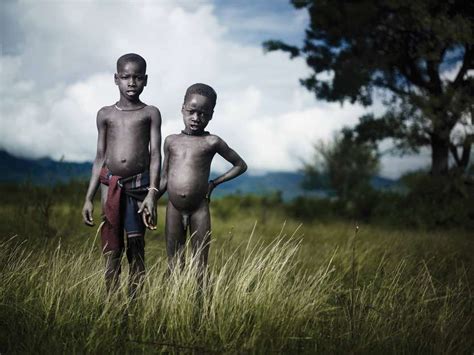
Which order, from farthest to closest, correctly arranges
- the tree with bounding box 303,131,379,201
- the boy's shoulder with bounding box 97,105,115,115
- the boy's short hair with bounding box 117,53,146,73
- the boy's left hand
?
the tree with bounding box 303,131,379,201, the boy's shoulder with bounding box 97,105,115,115, the boy's short hair with bounding box 117,53,146,73, the boy's left hand

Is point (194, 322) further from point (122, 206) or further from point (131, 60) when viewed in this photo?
point (131, 60)

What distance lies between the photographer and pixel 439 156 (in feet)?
42.7

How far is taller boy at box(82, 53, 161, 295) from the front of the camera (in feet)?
12.5

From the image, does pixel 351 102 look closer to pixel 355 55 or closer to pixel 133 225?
pixel 355 55

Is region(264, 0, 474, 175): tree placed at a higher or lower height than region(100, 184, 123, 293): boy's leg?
higher

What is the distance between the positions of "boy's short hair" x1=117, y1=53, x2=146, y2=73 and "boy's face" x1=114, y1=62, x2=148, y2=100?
18 mm

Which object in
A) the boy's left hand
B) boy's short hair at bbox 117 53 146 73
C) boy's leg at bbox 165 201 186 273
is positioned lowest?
boy's leg at bbox 165 201 186 273

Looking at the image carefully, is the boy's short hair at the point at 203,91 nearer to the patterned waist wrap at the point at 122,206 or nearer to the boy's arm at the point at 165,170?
the boy's arm at the point at 165,170

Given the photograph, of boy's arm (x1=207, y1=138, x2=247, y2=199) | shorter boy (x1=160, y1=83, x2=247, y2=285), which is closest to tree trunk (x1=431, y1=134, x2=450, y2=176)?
boy's arm (x1=207, y1=138, x2=247, y2=199)

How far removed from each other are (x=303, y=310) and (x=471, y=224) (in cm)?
926

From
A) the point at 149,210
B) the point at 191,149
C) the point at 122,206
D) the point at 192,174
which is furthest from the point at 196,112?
the point at 122,206

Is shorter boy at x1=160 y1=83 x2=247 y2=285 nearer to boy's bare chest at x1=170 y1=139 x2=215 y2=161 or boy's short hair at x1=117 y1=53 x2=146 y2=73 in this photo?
boy's bare chest at x1=170 y1=139 x2=215 y2=161

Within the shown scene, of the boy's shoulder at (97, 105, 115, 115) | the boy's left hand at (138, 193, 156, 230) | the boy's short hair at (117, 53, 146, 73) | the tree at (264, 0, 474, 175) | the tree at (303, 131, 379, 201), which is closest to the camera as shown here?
the boy's left hand at (138, 193, 156, 230)

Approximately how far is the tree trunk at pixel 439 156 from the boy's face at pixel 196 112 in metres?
10.3
